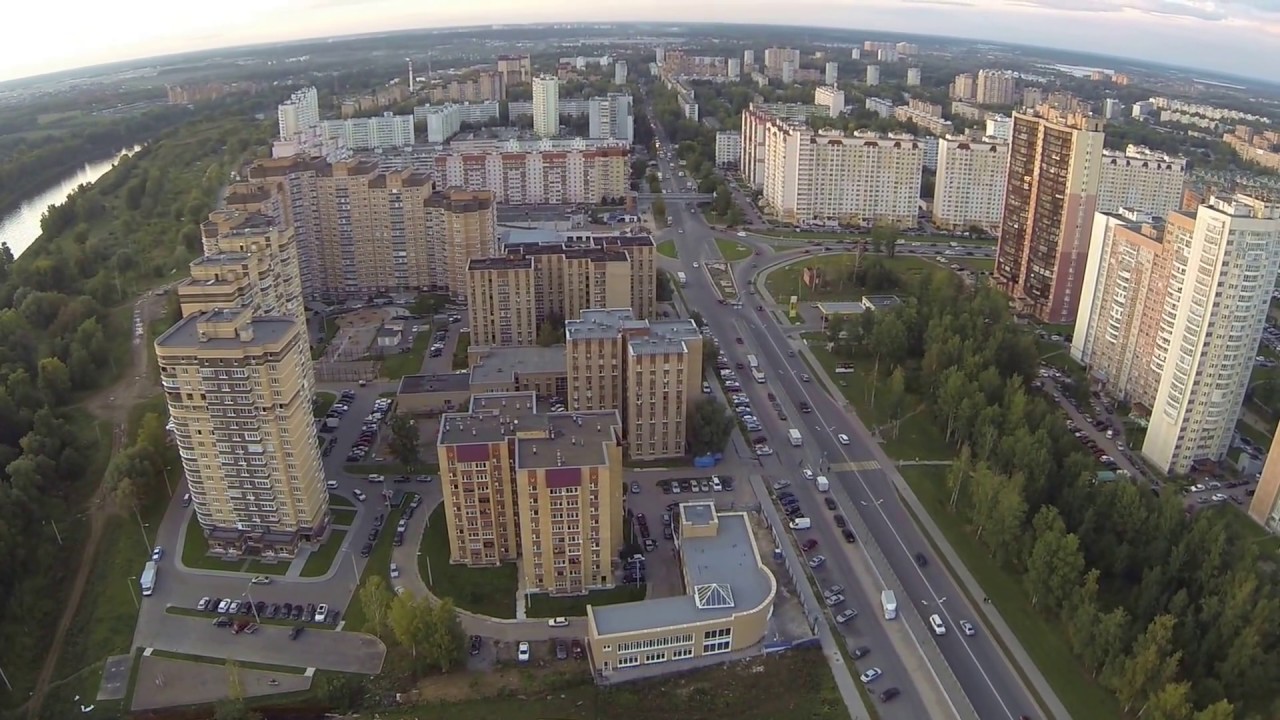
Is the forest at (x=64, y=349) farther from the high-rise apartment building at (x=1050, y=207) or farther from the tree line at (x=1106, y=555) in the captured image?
the high-rise apartment building at (x=1050, y=207)

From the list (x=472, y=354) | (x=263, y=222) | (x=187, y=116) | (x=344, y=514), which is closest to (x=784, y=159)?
(x=472, y=354)

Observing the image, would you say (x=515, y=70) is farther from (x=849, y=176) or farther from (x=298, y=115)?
(x=849, y=176)

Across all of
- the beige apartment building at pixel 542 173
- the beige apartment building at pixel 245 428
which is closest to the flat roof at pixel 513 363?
the beige apartment building at pixel 245 428

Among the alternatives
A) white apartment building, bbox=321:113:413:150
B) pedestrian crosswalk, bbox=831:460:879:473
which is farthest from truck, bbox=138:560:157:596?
white apartment building, bbox=321:113:413:150

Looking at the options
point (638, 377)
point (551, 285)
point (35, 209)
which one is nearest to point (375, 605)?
point (638, 377)

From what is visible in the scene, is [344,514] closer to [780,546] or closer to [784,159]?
[780,546]
